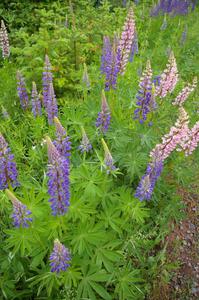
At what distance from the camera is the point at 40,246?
7.82 ft

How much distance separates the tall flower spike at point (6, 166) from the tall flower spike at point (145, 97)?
1.30 meters

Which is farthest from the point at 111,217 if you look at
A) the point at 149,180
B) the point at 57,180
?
the point at 57,180

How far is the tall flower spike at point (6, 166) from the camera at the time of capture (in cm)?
214

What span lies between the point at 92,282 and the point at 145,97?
163 centimetres

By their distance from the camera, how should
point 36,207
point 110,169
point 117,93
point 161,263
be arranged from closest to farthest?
point 36,207
point 110,169
point 161,263
point 117,93

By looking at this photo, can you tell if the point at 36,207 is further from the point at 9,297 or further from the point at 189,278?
the point at 189,278

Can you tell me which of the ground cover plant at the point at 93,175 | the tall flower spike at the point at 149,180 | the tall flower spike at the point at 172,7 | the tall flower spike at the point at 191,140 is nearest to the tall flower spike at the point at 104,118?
the ground cover plant at the point at 93,175

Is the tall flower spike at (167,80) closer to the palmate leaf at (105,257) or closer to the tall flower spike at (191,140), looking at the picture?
the tall flower spike at (191,140)

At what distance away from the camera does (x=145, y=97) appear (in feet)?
9.58

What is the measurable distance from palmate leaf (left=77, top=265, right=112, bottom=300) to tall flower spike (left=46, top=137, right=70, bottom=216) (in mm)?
558

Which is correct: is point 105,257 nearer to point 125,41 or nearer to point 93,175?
point 93,175

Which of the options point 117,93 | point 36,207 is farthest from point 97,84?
point 36,207

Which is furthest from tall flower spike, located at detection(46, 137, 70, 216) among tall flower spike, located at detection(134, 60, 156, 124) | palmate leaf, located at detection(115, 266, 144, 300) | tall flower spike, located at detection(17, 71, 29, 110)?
tall flower spike, located at detection(17, 71, 29, 110)

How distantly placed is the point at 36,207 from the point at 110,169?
0.61 m
